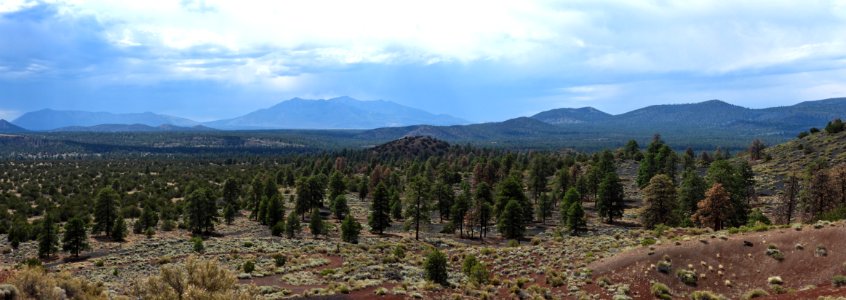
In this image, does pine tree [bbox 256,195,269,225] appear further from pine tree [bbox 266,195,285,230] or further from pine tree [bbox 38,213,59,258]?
pine tree [bbox 38,213,59,258]

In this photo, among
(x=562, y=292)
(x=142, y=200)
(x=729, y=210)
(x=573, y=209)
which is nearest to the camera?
(x=562, y=292)

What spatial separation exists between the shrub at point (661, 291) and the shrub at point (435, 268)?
14975 millimetres

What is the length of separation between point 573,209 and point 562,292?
114ft

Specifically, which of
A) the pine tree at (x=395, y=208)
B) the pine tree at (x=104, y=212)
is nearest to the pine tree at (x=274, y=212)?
the pine tree at (x=104, y=212)

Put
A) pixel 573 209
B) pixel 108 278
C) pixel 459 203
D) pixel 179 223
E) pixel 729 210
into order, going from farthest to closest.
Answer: pixel 179 223 < pixel 459 203 < pixel 573 209 < pixel 729 210 < pixel 108 278

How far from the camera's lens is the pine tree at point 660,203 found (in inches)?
2525

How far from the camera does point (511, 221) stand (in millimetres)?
68938

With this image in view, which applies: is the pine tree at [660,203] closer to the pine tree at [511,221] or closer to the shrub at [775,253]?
the pine tree at [511,221]

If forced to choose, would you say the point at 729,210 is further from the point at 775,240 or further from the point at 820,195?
the point at 775,240

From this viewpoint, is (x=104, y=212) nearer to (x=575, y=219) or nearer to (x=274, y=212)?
(x=274, y=212)

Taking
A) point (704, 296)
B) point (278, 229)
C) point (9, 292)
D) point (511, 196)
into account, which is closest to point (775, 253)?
point (704, 296)

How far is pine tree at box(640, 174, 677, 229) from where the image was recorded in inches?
2525

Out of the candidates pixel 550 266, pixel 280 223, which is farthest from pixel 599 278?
pixel 280 223

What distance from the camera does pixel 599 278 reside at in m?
36.3
